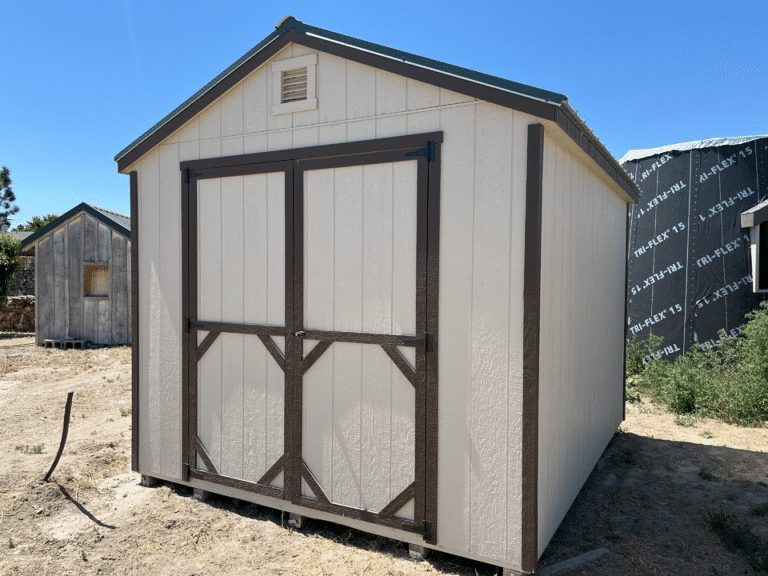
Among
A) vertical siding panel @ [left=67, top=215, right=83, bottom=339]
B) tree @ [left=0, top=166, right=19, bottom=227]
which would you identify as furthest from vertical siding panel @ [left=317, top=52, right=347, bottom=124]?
tree @ [left=0, top=166, right=19, bottom=227]

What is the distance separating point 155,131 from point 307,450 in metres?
2.88

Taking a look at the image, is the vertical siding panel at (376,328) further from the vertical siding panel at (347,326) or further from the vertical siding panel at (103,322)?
the vertical siding panel at (103,322)

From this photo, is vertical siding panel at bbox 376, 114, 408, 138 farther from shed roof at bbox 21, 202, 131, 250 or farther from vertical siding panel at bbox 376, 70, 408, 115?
shed roof at bbox 21, 202, 131, 250

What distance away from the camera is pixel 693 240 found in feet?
28.0

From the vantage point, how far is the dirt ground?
3318mm

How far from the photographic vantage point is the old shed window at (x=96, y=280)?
13.4 metres

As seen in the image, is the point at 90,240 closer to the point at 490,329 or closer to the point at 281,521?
the point at 281,521

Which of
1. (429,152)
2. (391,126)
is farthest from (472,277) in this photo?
(391,126)

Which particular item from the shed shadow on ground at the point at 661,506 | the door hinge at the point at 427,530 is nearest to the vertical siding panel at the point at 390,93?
the door hinge at the point at 427,530

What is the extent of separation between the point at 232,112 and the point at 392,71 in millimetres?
1451

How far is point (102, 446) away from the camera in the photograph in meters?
5.50

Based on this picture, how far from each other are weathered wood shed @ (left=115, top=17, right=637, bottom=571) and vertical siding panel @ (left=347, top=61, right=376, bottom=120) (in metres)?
0.01

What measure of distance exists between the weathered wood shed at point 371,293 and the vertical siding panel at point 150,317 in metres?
0.02

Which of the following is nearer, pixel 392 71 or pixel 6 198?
pixel 392 71
